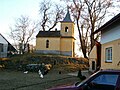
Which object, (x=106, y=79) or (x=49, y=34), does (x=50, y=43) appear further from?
(x=106, y=79)

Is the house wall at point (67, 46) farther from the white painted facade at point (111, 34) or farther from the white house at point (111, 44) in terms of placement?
the white painted facade at point (111, 34)

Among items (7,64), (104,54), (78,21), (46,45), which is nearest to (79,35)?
(78,21)

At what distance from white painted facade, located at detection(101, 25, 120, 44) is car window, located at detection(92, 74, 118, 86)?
36.0 feet

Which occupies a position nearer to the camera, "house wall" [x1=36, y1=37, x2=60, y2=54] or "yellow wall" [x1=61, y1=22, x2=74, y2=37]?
"house wall" [x1=36, y1=37, x2=60, y2=54]

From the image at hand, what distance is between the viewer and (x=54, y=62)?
2018 inches

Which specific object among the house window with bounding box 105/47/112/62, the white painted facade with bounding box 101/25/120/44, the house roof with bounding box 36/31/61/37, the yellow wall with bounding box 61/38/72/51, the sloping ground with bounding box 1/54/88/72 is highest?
the house roof with bounding box 36/31/61/37

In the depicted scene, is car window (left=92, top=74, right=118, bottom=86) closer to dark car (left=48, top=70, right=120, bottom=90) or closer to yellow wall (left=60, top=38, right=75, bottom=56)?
dark car (left=48, top=70, right=120, bottom=90)

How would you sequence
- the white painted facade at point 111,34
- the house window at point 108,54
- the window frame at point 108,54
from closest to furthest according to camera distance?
the white painted facade at point 111,34, the window frame at point 108,54, the house window at point 108,54

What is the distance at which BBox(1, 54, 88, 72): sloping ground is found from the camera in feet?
159

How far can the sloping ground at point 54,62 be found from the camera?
1911 inches

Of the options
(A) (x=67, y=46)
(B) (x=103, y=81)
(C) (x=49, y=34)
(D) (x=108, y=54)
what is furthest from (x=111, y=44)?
(C) (x=49, y=34)

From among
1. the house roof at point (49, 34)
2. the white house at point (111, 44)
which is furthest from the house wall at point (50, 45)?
the white house at point (111, 44)

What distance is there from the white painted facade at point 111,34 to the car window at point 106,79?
10970 mm

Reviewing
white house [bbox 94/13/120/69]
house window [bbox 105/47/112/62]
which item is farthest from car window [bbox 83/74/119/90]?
house window [bbox 105/47/112/62]
